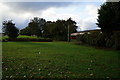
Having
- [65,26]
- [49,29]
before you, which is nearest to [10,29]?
[49,29]

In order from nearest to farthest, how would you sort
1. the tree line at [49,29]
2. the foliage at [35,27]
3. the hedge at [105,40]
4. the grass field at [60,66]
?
the grass field at [60,66] < the hedge at [105,40] < the tree line at [49,29] < the foliage at [35,27]

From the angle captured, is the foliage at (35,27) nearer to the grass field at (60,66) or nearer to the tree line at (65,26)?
the tree line at (65,26)

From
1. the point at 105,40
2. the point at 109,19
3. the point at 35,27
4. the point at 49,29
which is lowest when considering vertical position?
the point at 105,40

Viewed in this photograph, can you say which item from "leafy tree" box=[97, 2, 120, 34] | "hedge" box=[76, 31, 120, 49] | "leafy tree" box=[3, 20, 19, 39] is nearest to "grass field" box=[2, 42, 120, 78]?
"hedge" box=[76, 31, 120, 49]

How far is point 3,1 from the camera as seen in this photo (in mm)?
4852

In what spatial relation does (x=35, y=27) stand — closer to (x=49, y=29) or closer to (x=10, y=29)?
(x=49, y=29)

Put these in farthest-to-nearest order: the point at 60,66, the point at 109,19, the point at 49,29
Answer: the point at 49,29, the point at 109,19, the point at 60,66

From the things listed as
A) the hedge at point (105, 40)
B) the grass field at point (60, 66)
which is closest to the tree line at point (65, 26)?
the hedge at point (105, 40)

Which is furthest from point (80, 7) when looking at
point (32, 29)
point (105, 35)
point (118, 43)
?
point (32, 29)

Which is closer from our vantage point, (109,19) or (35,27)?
(109,19)

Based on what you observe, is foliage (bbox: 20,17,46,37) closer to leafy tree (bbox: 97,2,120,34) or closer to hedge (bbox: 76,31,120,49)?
hedge (bbox: 76,31,120,49)

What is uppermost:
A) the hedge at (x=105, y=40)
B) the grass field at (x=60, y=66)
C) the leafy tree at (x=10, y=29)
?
the leafy tree at (x=10, y=29)

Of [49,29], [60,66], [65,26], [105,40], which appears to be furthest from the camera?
[49,29]

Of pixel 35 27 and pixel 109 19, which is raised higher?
pixel 35 27
